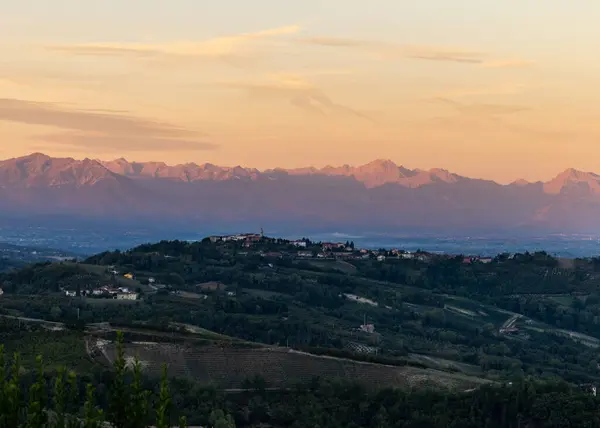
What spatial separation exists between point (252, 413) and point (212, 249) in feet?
338

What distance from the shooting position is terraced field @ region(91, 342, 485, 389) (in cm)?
7400

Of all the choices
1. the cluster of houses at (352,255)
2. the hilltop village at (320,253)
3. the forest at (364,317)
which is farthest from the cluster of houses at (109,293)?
the cluster of houses at (352,255)

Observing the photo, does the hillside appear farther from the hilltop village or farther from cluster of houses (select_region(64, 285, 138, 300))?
cluster of houses (select_region(64, 285, 138, 300))

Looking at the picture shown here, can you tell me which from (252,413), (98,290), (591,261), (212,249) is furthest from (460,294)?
(252,413)

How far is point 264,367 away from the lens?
252 ft

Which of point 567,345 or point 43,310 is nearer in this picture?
point 43,310

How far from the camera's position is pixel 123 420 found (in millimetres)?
26172

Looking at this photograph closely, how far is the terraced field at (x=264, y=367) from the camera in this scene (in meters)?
74.0

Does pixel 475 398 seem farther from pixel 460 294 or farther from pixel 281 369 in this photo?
pixel 460 294

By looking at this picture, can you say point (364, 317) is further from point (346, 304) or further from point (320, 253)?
point (320, 253)

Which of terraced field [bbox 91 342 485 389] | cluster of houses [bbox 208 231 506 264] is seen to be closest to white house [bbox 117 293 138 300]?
terraced field [bbox 91 342 485 389]

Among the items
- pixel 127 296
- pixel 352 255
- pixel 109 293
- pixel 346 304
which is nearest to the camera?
pixel 127 296

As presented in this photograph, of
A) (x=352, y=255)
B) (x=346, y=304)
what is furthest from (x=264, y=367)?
(x=352, y=255)

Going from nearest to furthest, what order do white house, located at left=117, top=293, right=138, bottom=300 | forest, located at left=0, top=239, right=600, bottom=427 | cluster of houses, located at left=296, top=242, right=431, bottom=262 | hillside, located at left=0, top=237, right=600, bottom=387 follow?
1. forest, located at left=0, top=239, right=600, bottom=427
2. hillside, located at left=0, top=237, right=600, bottom=387
3. white house, located at left=117, top=293, right=138, bottom=300
4. cluster of houses, located at left=296, top=242, right=431, bottom=262
